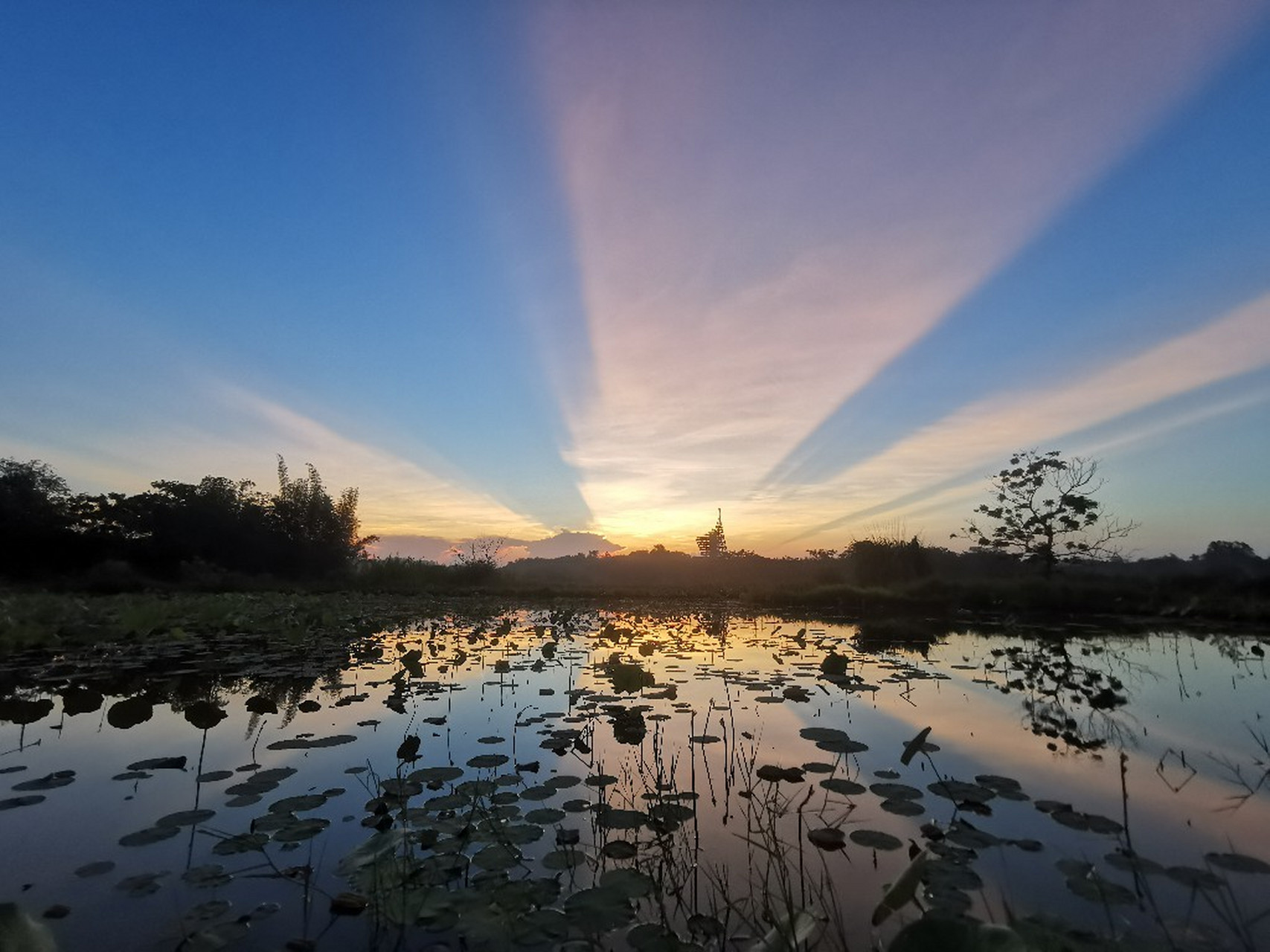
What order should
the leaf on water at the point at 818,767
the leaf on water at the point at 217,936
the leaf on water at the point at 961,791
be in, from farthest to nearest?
the leaf on water at the point at 818,767
the leaf on water at the point at 961,791
the leaf on water at the point at 217,936

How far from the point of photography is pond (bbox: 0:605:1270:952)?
2150mm

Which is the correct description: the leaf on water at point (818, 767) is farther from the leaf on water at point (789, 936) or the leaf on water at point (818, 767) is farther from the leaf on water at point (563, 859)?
the leaf on water at point (789, 936)

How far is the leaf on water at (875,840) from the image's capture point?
9.31ft

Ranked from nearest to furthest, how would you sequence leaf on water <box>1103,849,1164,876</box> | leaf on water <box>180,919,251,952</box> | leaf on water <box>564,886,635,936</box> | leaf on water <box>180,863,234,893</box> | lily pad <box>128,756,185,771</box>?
leaf on water <box>180,919,251,952</box> < leaf on water <box>564,886,635,936</box> < leaf on water <box>180,863,234,893</box> < leaf on water <box>1103,849,1164,876</box> < lily pad <box>128,756,185,771</box>

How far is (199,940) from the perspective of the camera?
1993mm

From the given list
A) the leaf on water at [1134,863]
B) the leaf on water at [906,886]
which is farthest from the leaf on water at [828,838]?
the leaf on water at [906,886]

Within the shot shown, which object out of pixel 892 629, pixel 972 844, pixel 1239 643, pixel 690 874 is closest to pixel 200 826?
pixel 690 874

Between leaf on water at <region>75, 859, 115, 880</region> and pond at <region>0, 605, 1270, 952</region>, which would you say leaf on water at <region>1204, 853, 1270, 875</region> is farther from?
leaf on water at <region>75, 859, 115, 880</region>

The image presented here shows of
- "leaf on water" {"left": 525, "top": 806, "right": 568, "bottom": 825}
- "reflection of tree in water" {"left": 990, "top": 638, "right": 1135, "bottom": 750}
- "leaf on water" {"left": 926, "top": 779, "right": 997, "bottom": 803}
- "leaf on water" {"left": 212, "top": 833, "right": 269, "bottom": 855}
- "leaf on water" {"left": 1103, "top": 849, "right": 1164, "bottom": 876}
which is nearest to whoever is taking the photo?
"leaf on water" {"left": 1103, "top": 849, "right": 1164, "bottom": 876}

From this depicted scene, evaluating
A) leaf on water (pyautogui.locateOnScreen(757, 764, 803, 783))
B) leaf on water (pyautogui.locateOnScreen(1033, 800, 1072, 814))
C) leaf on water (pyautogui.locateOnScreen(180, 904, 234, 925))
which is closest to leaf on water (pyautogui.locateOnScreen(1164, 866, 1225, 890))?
leaf on water (pyautogui.locateOnScreen(1033, 800, 1072, 814))

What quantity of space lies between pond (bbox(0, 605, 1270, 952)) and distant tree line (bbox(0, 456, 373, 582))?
26.8 metres

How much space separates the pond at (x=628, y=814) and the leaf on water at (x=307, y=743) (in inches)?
1.1

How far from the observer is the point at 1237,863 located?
2664 millimetres

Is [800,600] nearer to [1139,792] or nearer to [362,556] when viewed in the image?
[1139,792]
